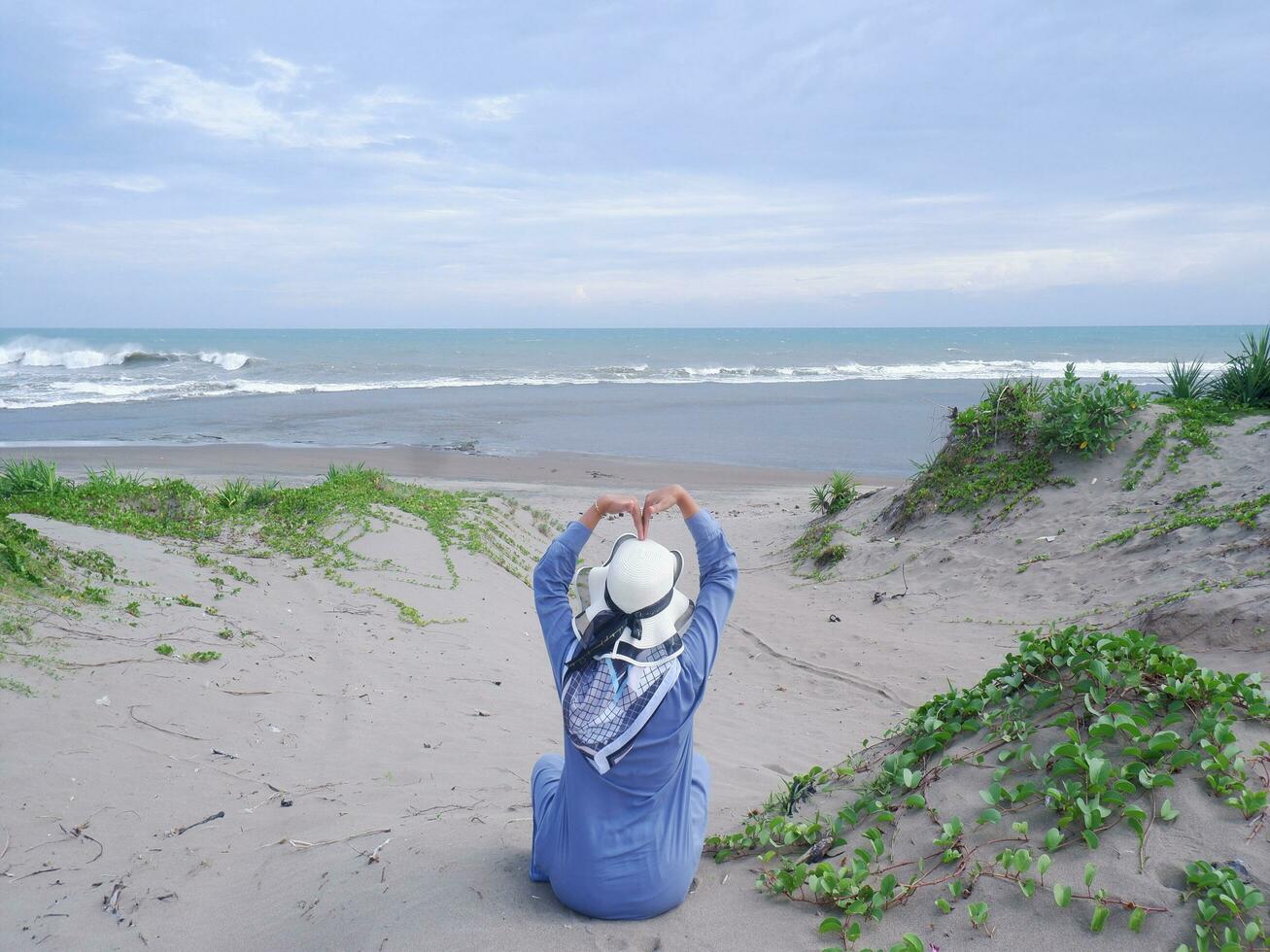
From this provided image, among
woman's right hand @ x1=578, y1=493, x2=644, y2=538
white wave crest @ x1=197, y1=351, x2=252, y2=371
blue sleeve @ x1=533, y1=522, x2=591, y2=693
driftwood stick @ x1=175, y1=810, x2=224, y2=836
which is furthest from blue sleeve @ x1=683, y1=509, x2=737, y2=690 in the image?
white wave crest @ x1=197, y1=351, x2=252, y2=371

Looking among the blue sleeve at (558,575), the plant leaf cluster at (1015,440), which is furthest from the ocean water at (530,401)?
the blue sleeve at (558,575)

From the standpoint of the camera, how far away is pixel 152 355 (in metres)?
44.9

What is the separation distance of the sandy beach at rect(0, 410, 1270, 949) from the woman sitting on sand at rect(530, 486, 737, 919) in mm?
194

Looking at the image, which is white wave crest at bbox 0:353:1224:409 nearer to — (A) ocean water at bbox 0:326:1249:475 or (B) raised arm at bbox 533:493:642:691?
(A) ocean water at bbox 0:326:1249:475

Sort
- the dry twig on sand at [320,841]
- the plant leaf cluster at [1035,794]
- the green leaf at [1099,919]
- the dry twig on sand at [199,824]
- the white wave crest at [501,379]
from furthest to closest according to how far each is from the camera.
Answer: the white wave crest at [501,379] → the dry twig on sand at [199,824] → the dry twig on sand at [320,841] → the plant leaf cluster at [1035,794] → the green leaf at [1099,919]

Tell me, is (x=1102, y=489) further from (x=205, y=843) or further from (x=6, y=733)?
(x=6, y=733)

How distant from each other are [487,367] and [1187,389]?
38.1 meters

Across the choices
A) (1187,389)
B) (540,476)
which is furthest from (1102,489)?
(540,476)

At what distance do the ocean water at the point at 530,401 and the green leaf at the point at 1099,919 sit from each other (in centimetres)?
1143

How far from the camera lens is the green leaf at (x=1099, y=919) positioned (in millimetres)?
2475

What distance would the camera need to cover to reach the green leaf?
8.12ft

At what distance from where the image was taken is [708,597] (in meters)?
3.01

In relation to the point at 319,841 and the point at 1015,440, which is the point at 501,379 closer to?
the point at 1015,440

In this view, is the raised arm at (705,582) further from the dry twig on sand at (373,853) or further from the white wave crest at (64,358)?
the white wave crest at (64,358)
